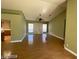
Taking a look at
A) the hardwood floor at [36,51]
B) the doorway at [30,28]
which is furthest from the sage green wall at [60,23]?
the doorway at [30,28]

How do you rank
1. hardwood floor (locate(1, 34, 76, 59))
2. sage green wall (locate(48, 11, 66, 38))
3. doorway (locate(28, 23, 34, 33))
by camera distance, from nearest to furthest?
1. hardwood floor (locate(1, 34, 76, 59))
2. sage green wall (locate(48, 11, 66, 38))
3. doorway (locate(28, 23, 34, 33))

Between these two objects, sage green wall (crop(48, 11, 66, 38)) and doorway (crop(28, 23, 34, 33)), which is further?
doorway (crop(28, 23, 34, 33))

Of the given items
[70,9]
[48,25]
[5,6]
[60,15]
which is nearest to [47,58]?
[70,9]

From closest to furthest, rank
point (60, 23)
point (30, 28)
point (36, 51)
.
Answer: point (36, 51) < point (60, 23) < point (30, 28)

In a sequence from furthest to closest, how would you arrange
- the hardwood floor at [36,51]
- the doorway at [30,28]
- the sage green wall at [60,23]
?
the doorway at [30,28] < the sage green wall at [60,23] < the hardwood floor at [36,51]

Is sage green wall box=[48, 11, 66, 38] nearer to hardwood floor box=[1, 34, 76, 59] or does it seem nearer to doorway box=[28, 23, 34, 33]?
hardwood floor box=[1, 34, 76, 59]

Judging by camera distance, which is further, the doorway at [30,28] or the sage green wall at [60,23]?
the doorway at [30,28]

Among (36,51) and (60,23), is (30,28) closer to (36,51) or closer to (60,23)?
(60,23)

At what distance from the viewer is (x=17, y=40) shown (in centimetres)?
728

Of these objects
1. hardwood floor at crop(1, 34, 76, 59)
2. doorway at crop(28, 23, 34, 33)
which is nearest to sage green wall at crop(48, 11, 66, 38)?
hardwood floor at crop(1, 34, 76, 59)

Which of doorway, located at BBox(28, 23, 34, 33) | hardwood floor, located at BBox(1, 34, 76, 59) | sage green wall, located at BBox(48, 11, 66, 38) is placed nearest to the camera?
hardwood floor, located at BBox(1, 34, 76, 59)

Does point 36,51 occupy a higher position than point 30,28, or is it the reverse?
point 30,28

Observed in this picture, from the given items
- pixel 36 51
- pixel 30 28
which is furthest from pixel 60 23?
pixel 36 51

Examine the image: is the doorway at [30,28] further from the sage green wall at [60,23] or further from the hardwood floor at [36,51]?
the hardwood floor at [36,51]
